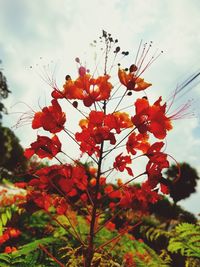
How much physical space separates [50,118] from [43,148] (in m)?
0.18

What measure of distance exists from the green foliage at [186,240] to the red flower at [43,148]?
1675 millimetres

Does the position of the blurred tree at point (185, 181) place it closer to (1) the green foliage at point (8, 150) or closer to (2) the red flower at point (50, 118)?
(1) the green foliage at point (8, 150)

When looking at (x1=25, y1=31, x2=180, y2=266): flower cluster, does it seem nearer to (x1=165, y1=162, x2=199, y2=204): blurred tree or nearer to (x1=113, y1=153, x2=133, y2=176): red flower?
(x1=113, y1=153, x2=133, y2=176): red flower

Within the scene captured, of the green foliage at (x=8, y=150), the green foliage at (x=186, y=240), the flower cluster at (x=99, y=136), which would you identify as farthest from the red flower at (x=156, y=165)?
the green foliage at (x=8, y=150)

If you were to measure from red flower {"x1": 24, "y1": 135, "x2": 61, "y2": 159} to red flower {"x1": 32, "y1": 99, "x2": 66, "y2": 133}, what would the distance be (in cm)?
8

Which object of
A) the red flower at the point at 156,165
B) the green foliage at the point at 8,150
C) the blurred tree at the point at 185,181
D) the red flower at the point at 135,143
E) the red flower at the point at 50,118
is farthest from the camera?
the green foliage at the point at 8,150

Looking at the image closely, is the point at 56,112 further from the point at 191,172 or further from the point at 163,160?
the point at 191,172

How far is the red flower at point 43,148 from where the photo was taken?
5.31 feet

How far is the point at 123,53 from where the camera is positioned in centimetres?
182

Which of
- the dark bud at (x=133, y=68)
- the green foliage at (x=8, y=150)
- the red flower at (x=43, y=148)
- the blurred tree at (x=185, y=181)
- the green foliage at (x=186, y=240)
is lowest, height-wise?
the green foliage at (x=186, y=240)

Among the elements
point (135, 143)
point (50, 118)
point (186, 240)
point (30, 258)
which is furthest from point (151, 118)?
point (186, 240)

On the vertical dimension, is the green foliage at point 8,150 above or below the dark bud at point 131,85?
above

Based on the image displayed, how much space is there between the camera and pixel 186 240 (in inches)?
116

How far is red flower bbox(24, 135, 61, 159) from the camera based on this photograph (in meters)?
1.62
